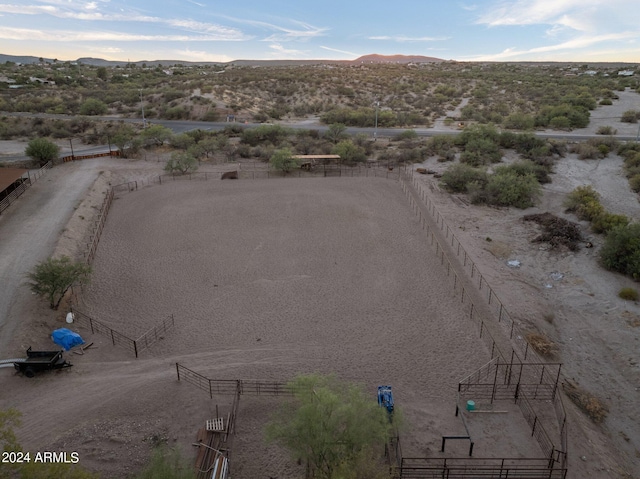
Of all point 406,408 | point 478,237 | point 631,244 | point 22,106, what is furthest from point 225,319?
point 22,106

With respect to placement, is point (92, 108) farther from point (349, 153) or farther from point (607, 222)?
point (607, 222)

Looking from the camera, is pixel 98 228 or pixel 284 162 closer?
pixel 98 228

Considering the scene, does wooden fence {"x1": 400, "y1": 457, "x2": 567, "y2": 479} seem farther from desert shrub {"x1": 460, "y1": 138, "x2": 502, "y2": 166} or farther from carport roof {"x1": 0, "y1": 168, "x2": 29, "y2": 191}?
desert shrub {"x1": 460, "y1": 138, "x2": 502, "y2": 166}

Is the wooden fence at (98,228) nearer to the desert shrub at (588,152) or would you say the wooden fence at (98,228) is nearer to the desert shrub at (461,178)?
the desert shrub at (461,178)

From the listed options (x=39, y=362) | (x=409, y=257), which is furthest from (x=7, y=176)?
(x=409, y=257)

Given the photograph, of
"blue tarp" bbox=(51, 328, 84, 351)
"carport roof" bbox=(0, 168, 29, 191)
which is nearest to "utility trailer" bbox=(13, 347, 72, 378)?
"blue tarp" bbox=(51, 328, 84, 351)

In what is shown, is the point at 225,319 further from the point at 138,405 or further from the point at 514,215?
the point at 514,215
